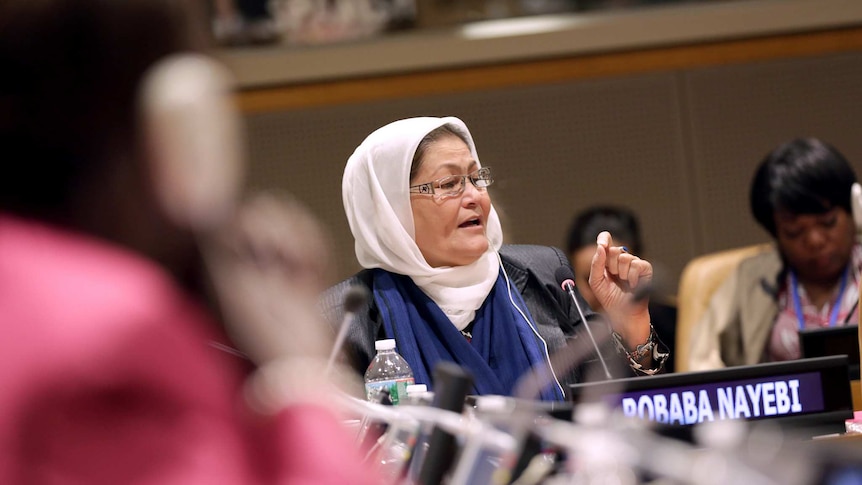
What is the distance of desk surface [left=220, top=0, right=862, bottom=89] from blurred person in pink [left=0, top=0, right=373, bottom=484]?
13.6ft

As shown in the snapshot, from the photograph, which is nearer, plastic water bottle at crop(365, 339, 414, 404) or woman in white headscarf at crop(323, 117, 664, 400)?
plastic water bottle at crop(365, 339, 414, 404)

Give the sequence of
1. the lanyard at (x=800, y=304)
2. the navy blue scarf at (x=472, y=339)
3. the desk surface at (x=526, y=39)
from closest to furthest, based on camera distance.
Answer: the navy blue scarf at (x=472, y=339) < the lanyard at (x=800, y=304) < the desk surface at (x=526, y=39)

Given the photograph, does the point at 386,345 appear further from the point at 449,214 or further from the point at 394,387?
the point at 449,214

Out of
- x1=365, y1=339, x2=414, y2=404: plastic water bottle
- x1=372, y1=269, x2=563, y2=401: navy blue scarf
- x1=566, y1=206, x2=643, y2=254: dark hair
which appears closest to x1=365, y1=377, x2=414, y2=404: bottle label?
x1=365, y1=339, x2=414, y2=404: plastic water bottle

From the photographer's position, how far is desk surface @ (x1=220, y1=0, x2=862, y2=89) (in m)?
4.83

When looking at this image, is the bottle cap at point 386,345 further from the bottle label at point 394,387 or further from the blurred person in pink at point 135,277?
the blurred person in pink at point 135,277

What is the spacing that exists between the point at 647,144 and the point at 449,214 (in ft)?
8.56

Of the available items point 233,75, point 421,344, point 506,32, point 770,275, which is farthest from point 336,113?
point 233,75

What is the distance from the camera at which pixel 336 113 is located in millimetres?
4945

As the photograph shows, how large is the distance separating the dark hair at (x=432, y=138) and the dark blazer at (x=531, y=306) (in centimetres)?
26

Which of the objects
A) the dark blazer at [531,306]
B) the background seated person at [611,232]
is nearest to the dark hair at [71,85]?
the dark blazer at [531,306]

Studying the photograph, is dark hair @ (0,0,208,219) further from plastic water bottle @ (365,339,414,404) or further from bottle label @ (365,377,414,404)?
plastic water bottle @ (365,339,414,404)

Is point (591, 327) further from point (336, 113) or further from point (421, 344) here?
point (336, 113)

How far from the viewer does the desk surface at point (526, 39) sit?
4.83m
